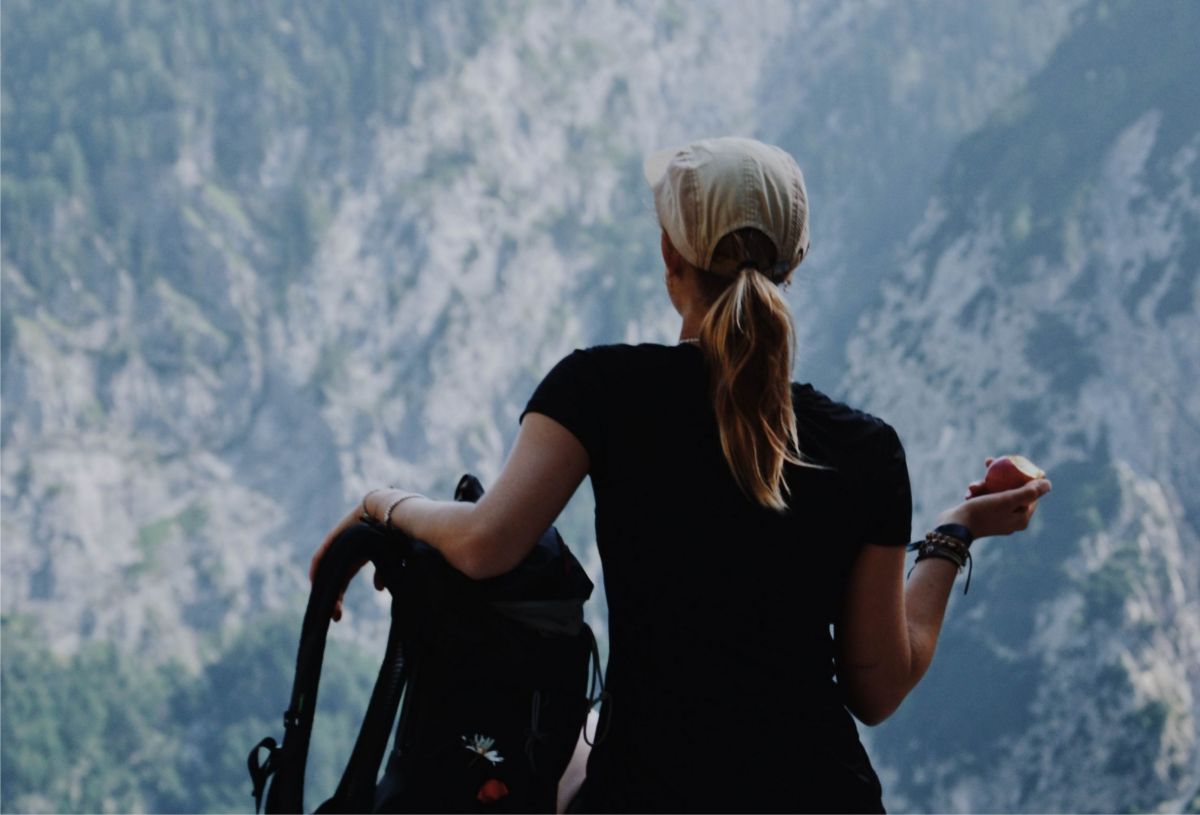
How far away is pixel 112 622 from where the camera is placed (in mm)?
160000

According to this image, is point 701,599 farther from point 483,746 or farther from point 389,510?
point 389,510

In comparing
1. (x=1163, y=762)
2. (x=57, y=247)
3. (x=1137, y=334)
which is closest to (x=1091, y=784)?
(x=1163, y=762)

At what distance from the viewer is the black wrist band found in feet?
10.8

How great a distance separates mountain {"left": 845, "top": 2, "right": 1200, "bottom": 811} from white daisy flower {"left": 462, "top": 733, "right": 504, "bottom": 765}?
124662mm

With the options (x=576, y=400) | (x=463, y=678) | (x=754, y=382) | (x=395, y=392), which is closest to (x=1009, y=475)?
(x=754, y=382)

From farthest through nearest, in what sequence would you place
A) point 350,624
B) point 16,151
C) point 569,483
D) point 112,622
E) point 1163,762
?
point 16,151 < point 350,624 < point 112,622 < point 1163,762 < point 569,483

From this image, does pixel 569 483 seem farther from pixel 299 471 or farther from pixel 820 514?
pixel 299 471

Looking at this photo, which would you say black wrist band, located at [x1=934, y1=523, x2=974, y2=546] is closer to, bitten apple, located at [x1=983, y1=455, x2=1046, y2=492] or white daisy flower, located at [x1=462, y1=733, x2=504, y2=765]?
bitten apple, located at [x1=983, y1=455, x2=1046, y2=492]

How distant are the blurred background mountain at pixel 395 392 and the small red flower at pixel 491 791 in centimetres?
12428

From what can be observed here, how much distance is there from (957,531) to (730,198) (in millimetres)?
1067

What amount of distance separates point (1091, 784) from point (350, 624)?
94779 millimetres

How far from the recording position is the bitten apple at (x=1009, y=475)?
3435 mm

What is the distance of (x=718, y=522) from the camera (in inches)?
109

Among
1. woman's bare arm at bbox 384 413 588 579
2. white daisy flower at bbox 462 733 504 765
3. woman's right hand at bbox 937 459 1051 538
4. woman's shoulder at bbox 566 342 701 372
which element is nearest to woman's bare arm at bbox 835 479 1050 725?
woman's right hand at bbox 937 459 1051 538
